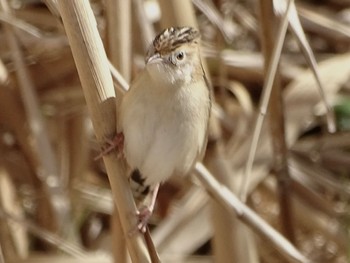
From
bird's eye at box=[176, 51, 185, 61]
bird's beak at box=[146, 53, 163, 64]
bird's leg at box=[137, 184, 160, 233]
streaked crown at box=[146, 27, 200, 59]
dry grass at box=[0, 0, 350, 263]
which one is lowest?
dry grass at box=[0, 0, 350, 263]

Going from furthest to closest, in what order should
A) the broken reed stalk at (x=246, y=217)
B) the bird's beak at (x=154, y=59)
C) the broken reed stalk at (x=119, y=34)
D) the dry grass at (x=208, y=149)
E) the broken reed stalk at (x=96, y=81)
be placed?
the dry grass at (x=208, y=149)
the broken reed stalk at (x=246, y=217)
the broken reed stalk at (x=119, y=34)
the bird's beak at (x=154, y=59)
the broken reed stalk at (x=96, y=81)

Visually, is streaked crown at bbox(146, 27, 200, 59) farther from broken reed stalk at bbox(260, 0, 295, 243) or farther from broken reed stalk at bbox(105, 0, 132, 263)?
broken reed stalk at bbox(260, 0, 295, 243)

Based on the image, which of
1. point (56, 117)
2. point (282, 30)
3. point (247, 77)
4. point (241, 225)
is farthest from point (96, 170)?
point (282, 30)

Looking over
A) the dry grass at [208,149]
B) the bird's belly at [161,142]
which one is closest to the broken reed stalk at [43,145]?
the dry grass at [208,149]

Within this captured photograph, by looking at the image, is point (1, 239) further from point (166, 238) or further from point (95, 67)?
point (95, 67)

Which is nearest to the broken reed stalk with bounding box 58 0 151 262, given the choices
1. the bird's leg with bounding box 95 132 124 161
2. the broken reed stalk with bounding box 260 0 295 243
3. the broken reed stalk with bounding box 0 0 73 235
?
the bird's leg with bounding box 95 132 124 161

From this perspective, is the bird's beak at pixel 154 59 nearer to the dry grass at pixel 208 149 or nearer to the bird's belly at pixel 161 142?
the bird's belly at pixel 161 142

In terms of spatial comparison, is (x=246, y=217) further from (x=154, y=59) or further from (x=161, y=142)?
(x=154, y=59)
